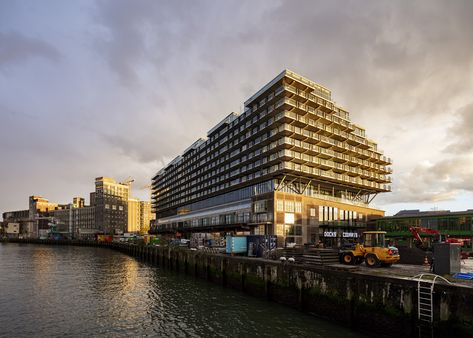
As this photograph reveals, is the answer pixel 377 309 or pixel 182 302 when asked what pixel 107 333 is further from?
pixel 377 309

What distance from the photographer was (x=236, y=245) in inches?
1845

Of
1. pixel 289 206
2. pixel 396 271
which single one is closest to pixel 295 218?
pixel 289 206

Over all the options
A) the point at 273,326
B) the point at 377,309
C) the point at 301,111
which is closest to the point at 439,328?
the point at 377,309

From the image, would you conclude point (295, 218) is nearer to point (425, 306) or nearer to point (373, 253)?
point (373, 253)

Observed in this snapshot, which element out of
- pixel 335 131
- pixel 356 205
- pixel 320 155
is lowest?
pixel 356 205

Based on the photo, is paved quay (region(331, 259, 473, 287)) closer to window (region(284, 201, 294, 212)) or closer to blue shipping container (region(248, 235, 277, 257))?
blue shipping container (region(248, 235, 277, 257))

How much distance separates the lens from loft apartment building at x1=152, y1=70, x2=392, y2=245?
78.9 m

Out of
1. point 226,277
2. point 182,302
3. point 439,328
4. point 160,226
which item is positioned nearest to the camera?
point 439,328

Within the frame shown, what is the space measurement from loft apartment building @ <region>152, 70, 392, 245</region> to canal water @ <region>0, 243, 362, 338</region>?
40.7 meters

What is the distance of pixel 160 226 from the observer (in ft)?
563

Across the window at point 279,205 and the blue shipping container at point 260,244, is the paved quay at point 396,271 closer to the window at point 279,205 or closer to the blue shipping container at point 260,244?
the blue shipping container at point 260,244

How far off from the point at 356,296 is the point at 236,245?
26.8 m

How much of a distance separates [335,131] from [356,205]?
23.0 m

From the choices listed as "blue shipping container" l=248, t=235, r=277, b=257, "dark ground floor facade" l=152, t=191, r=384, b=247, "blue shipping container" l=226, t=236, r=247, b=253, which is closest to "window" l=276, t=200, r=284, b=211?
"dark ground floor facade" l=152, t=191, r=384, b=247
